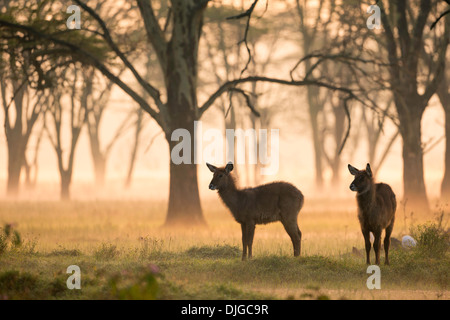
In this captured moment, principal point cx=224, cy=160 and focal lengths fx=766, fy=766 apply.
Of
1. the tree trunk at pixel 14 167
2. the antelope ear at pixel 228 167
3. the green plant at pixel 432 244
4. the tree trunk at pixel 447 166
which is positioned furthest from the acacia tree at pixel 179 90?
the tree trunk at pixel 14 167

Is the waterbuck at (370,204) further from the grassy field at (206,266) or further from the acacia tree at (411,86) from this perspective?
the acacia tree at (411,86)

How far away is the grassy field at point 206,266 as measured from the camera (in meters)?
10.7

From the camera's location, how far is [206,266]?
1345 centimetres

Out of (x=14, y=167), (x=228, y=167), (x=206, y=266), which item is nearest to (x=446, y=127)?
(x=228, y=167)

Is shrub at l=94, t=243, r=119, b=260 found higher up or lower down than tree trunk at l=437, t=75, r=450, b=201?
lower down

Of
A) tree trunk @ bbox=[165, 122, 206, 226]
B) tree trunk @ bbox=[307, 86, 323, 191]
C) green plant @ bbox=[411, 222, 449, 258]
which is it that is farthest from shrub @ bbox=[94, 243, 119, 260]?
tree trunk @ bbox=[307, 86, 323, 191]

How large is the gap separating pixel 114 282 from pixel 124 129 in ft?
146

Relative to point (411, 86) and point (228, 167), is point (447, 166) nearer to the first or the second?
point (411, 86)

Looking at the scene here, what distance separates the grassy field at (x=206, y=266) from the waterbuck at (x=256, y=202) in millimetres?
611

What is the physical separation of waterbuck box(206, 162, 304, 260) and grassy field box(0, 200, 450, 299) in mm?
611

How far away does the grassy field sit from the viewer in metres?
10.7

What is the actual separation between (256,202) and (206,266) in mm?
1702

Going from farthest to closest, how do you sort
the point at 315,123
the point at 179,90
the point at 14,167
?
1. the point at 315,123
2. the point at 14,167
3. the point at 179,90

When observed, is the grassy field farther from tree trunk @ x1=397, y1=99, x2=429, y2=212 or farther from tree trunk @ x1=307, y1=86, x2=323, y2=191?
tree trunk @ x1=307, y1=86, x2=323, y2=191
